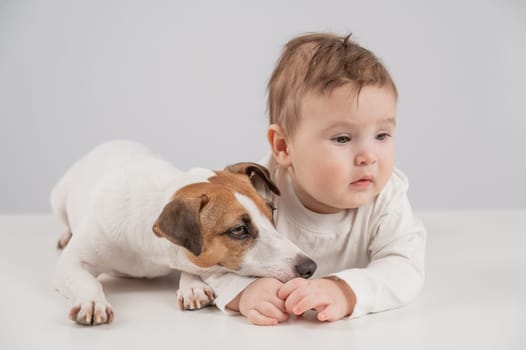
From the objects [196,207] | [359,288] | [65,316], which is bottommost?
[65,316]

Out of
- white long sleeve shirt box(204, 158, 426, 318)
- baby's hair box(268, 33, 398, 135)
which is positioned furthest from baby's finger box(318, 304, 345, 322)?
baby's hair box(268, 33, 398, 135)

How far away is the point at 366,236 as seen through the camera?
256 cm

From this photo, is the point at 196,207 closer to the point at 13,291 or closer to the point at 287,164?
the point at 287,164

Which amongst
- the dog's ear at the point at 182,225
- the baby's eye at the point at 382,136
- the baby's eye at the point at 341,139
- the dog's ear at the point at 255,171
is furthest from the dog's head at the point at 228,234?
the baby's eye at the point at 382,136

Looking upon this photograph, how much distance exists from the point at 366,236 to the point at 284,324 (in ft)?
1.83

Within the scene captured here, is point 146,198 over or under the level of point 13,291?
over

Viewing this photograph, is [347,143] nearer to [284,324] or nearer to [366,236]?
[366,236]

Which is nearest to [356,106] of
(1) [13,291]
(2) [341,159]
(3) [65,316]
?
(2) [341,159]

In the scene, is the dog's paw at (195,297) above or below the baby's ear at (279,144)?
below

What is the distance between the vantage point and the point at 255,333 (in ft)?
6.79

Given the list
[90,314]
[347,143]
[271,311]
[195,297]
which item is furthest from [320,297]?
[90,314]

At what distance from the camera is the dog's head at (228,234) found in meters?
2.19

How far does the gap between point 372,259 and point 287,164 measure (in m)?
0.43

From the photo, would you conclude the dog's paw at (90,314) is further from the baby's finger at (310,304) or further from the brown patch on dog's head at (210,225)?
the baby's finger at (310,304)
